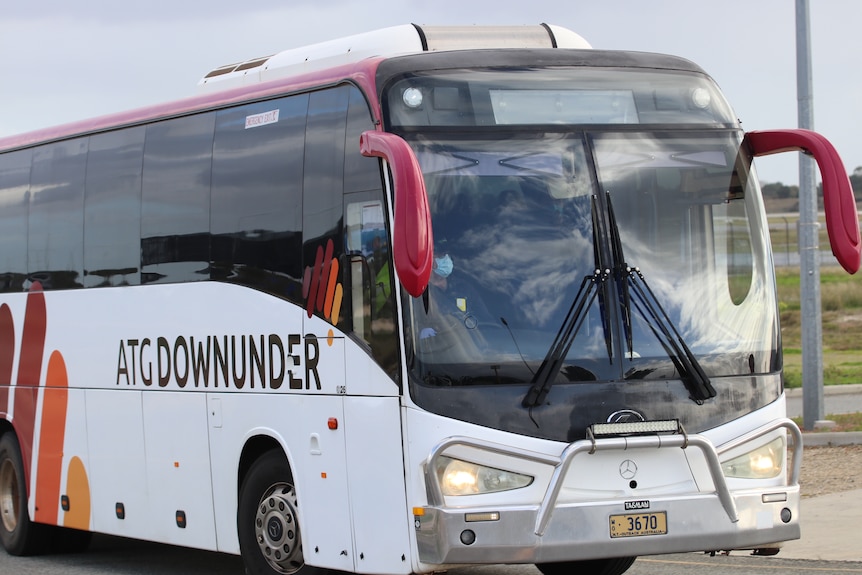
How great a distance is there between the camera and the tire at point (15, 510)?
14656 millimetres

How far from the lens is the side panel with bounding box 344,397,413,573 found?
30.6 feet

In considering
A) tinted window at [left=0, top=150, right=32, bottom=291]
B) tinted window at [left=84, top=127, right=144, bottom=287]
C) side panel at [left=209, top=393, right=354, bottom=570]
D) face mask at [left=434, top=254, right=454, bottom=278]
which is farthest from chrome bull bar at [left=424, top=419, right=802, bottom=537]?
tinted window at [left=0, top=150, right=32, bottom=291]

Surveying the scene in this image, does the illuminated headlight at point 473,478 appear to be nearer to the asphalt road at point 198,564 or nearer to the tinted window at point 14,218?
the asphalt road at point 198,564

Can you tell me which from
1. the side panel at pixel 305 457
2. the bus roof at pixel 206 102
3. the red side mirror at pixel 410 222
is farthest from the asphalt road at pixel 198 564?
the red side mirror at pixel 410 222

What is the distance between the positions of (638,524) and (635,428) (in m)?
0.56

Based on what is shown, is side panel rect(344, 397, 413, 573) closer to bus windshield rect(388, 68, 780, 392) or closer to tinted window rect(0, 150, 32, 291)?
bus windshield rect(388, 68, 780, 392)

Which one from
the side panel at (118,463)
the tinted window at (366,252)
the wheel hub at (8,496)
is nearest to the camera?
the tinted window at (366,252)

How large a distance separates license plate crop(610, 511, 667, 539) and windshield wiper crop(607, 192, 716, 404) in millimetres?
765

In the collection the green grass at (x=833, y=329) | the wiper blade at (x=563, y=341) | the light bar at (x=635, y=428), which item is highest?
the wiper blade at (x=563, y=341)

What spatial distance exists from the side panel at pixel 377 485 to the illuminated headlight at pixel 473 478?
39cm

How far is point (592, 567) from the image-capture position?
1144cm

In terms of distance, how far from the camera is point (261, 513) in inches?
429

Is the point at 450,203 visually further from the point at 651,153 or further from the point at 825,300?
the point at 825,300

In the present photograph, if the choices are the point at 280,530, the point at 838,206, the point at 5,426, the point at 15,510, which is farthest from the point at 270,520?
the point at 5,426
